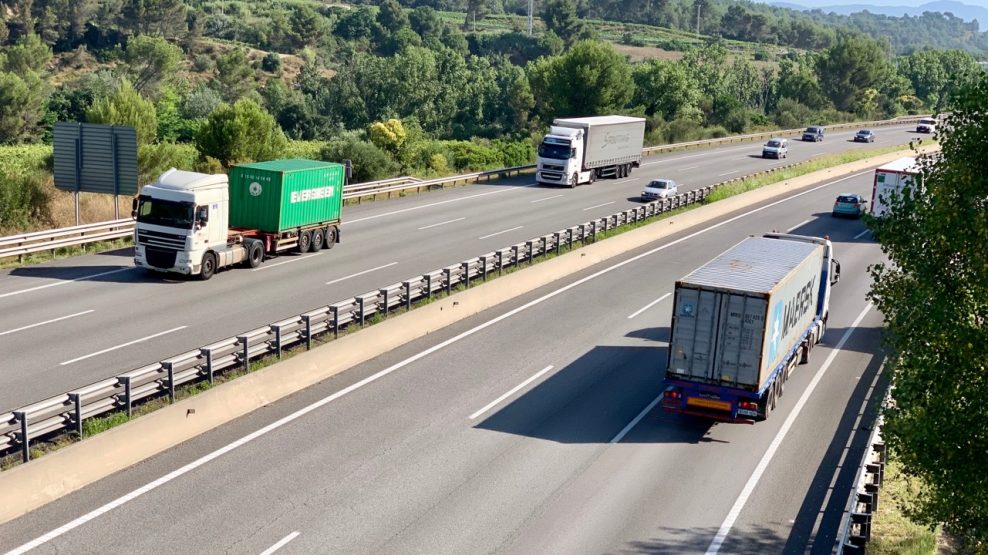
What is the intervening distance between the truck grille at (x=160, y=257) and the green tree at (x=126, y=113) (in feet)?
59.0

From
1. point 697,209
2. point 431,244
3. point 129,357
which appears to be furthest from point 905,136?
point 129,357

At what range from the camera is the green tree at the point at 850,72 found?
502 feet

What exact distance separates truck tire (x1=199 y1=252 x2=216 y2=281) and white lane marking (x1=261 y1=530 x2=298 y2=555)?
18.2 meters

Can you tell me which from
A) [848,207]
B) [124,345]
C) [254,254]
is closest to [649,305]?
[254,254]

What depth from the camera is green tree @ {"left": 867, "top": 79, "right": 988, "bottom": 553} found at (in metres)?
13.7

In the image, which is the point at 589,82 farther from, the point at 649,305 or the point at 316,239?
the point at 649,305

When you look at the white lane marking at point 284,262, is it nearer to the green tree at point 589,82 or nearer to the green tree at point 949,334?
the green tree at point 949,334

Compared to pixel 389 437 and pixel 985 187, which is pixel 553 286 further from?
pixel 985 187

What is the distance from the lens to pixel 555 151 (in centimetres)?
5978

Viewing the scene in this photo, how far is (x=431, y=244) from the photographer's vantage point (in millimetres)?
40812

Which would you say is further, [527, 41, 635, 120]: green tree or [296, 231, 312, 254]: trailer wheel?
[527, 41, 635, 120]: green tree

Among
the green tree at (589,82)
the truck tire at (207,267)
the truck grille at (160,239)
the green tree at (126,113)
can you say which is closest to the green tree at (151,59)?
the green tree at (589,82)

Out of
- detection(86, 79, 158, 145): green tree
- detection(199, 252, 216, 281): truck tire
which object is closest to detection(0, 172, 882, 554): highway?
detection(199, 252, 216, 281): truck tire

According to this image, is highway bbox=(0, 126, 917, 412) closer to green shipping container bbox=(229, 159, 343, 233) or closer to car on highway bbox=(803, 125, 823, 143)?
green shipping container bbox=(229, 159, 343, 233)
